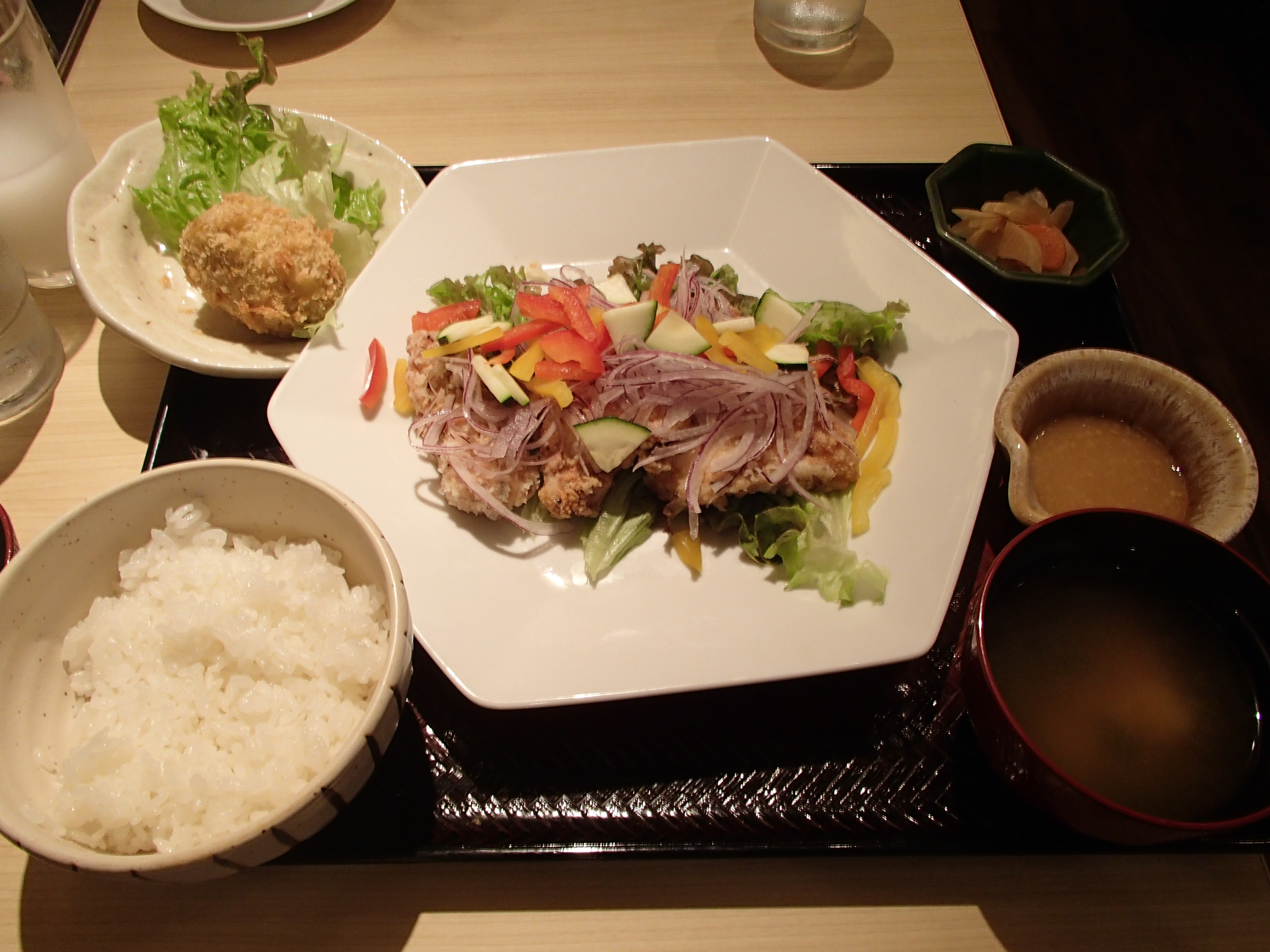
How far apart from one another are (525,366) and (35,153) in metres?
1.60

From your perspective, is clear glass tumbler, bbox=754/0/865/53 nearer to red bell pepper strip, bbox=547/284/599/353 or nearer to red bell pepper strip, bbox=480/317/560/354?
red bell pepper strip, bbox=547/284/599/353

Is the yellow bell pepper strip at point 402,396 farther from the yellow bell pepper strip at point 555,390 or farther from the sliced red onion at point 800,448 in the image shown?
the sliced red onion at point 800,448

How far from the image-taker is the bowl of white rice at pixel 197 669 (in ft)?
3.94

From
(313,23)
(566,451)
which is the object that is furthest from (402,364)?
(313,23)

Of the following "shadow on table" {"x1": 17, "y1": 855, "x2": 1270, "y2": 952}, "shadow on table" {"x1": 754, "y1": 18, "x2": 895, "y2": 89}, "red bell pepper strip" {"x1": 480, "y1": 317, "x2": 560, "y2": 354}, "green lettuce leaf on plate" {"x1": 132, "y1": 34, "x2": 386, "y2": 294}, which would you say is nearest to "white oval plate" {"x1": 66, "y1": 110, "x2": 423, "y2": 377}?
"green lettuce leaf on plate" {"x1": 132, "y1": 34, "x2": 386, "y2": 294}

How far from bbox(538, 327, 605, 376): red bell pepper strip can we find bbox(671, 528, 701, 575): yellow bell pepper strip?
448mm

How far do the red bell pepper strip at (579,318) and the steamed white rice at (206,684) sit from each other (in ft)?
2.65

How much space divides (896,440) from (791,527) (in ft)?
1.29

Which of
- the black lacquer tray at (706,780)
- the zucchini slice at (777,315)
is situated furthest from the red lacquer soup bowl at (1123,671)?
the zucchini slice at (777,315)

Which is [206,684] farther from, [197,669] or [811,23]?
[811,23]

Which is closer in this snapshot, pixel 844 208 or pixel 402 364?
pixel 402 364

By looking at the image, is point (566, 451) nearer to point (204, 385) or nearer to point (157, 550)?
point (157, 550)

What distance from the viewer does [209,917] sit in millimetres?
1442

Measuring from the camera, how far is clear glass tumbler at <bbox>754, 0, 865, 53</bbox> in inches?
118
